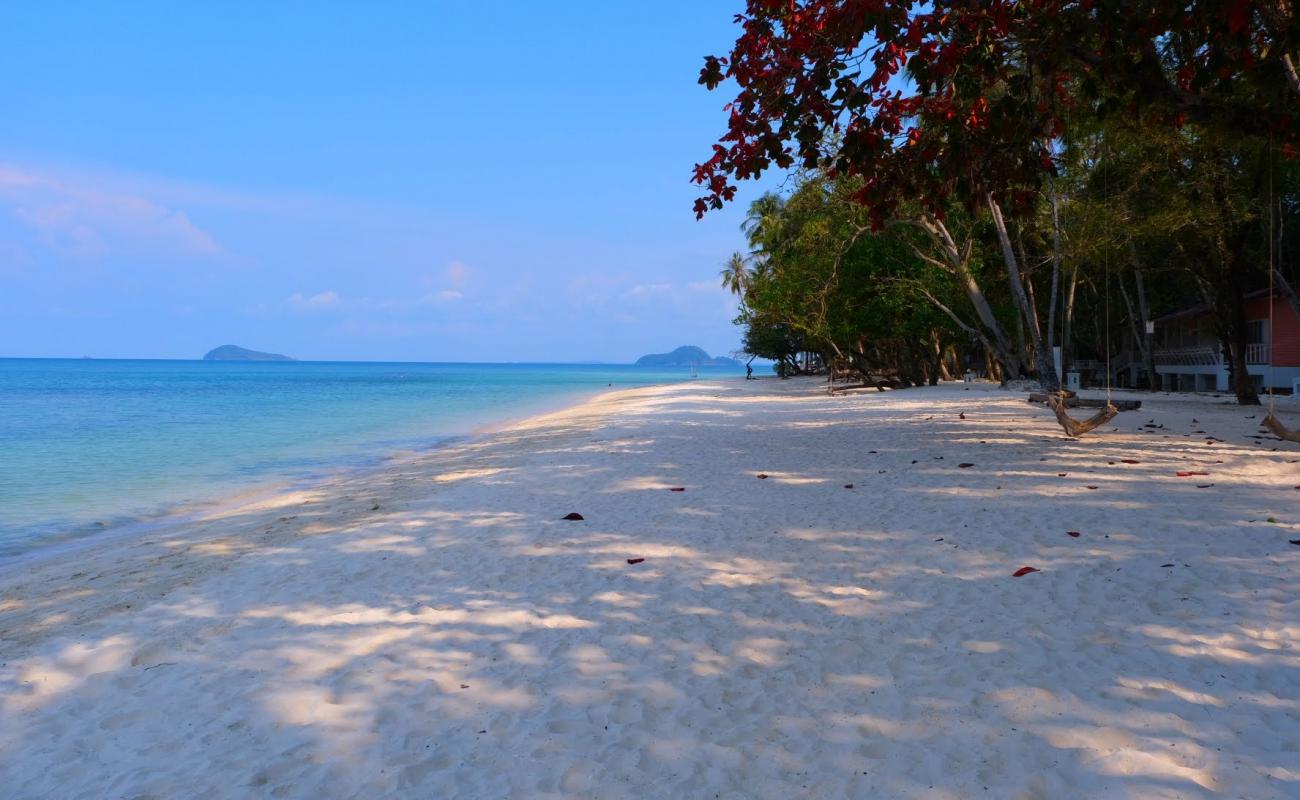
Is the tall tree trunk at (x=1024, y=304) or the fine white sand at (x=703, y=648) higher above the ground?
the tall tree trunk at (x=1024, y=304)

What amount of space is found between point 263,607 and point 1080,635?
221 inches

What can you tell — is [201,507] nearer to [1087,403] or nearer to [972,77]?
[972,77]

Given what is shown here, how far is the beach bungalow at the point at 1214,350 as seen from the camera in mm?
26453

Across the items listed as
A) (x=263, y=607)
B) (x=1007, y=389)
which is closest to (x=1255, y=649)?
(x=263, y=607)

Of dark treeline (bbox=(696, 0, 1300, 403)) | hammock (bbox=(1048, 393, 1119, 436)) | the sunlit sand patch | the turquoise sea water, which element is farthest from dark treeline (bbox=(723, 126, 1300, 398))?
the turquoise sea water

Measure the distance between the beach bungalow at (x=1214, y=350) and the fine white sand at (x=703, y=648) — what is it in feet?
61.7

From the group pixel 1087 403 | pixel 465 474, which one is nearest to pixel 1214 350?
pixel 1087 403

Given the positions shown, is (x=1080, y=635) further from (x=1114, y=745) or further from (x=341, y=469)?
(x=341, y=469)

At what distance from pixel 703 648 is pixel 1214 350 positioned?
33531mm

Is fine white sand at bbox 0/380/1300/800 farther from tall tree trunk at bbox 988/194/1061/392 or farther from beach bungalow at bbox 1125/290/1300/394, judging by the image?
beach bungalow at bbox 1125/290/1300/394

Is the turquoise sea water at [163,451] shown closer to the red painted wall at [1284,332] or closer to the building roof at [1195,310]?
the building roof at [1195,310]

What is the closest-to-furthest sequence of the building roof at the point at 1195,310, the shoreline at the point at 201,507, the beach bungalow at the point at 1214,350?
1. the shoreline at the point at 201,507
2. the beach bungalow at the point at 1214,350
3. the building roof at the point at 1195,310

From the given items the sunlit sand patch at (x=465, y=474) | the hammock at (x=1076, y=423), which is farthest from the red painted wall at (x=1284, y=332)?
the sunlit sand patch at (x=465, y=474)

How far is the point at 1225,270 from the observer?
Result: 16766 mm
